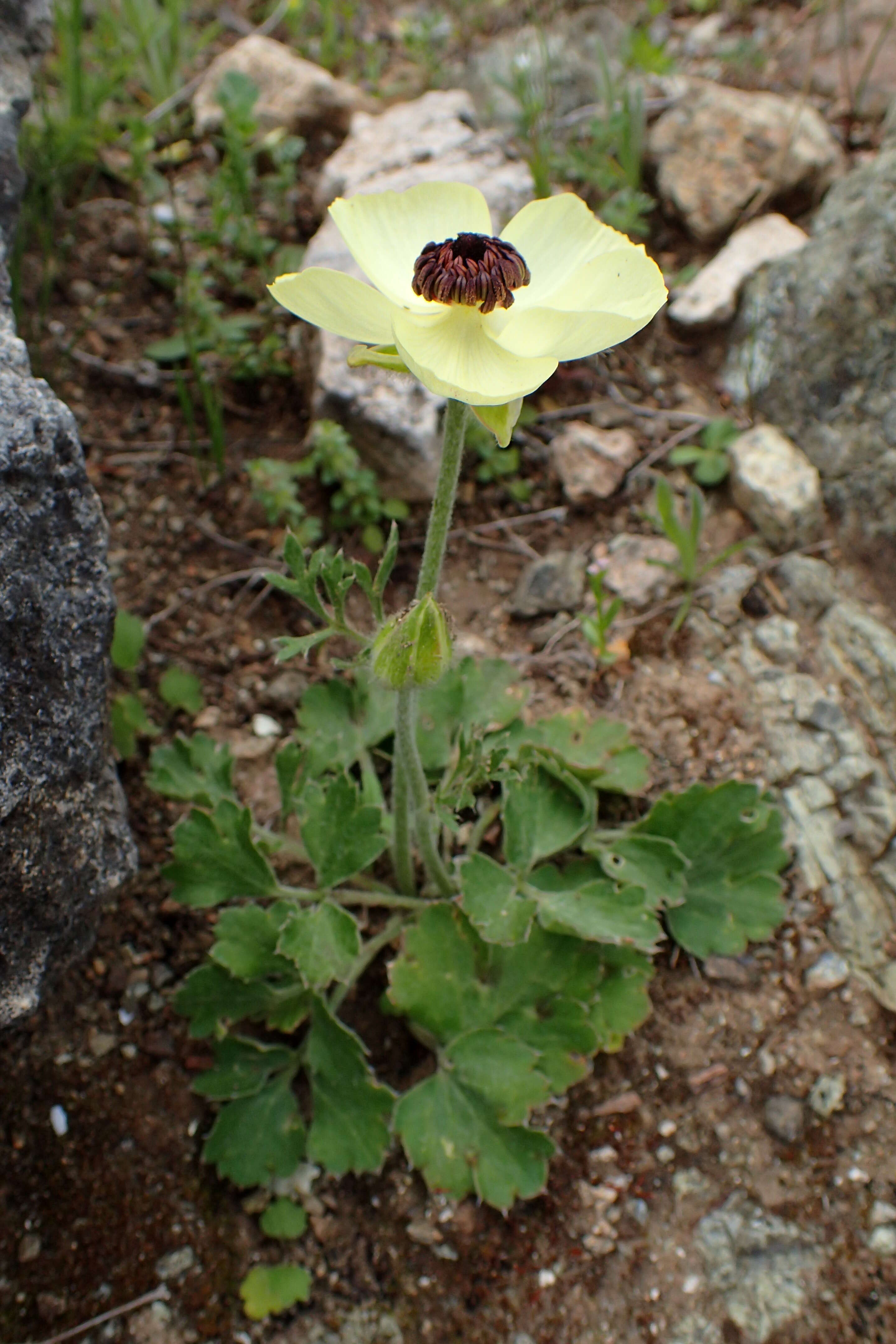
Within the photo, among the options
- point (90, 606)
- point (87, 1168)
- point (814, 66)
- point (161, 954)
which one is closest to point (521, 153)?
point (814, 66)

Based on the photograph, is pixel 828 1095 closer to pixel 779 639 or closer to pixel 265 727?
pixel 779 639

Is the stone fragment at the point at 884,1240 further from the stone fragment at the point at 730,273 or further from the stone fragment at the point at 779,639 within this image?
the stone fragment at the point at 730,273

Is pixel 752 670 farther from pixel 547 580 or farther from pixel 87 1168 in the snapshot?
pixel 87 1168

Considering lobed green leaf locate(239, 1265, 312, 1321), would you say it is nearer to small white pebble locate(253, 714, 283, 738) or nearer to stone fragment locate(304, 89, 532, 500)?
small white pebble locate(253, 714, 283, 738)

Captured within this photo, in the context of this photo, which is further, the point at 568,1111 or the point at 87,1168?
the point at 568,1111

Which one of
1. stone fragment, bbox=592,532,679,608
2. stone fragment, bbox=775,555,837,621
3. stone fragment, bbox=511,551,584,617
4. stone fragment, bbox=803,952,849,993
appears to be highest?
stone fragment, bbox=775,555,837,621

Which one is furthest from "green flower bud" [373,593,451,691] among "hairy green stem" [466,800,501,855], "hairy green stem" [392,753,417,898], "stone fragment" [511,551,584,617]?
"stone fragment" [511,551,584,617]
